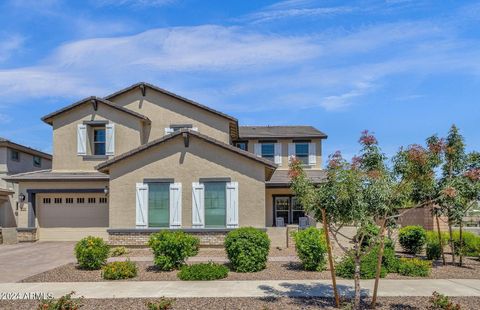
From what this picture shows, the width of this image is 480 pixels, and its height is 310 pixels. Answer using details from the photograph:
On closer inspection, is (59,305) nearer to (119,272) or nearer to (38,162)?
(119,272)

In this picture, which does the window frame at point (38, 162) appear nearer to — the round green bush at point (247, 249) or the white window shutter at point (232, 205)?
the white window shutter at point (232, 205)

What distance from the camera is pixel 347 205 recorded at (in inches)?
340

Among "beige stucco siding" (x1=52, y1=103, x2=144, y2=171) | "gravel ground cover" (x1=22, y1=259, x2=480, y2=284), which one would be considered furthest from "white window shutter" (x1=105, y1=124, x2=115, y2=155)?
"gravel ground cover" (x1=22, y1=259, x2=480, y2=284)

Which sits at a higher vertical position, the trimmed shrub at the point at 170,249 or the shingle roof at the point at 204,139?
the shingle roof at the point at 204,139

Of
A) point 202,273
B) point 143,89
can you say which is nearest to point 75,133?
point 143,89

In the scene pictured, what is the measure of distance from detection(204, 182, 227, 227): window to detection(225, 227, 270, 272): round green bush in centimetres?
517

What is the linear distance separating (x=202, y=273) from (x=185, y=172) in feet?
25.1

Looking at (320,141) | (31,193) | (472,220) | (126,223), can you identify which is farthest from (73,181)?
(472,220)

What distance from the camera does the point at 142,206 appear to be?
19422 millimetres

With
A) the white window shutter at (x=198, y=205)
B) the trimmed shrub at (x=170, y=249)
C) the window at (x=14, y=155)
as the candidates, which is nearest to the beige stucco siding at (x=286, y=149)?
the white window shutter at (x=198, y=205)

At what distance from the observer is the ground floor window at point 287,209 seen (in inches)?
1003

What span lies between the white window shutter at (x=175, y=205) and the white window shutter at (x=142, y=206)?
1.13 meters

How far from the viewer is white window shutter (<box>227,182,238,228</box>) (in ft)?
62.8

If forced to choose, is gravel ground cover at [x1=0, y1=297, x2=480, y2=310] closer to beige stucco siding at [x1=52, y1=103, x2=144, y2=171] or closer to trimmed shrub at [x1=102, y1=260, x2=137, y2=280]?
trimmed shrub at [x1=102, y1=260, x2=137, y2=280]
